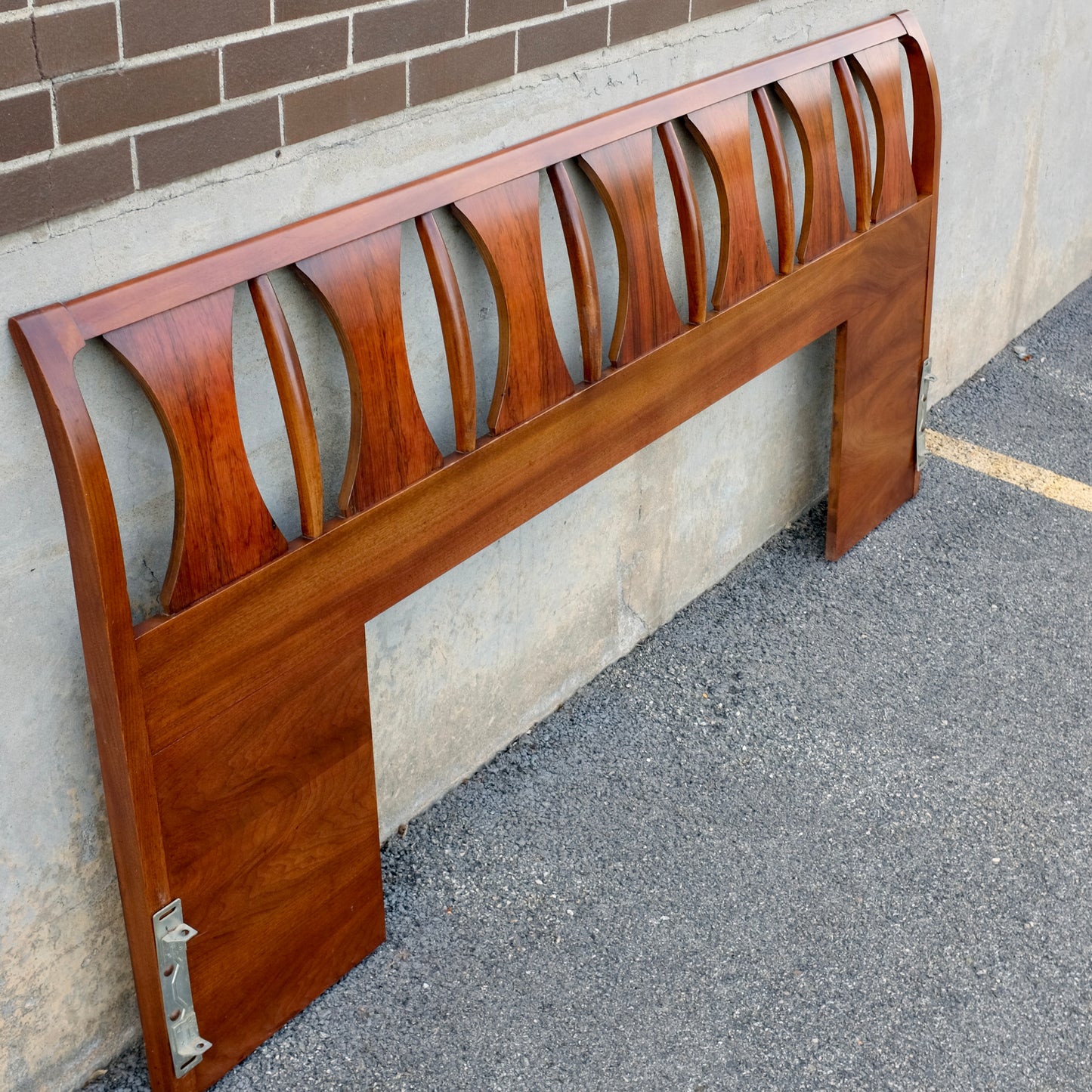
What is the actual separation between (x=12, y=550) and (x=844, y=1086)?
59.2 inches

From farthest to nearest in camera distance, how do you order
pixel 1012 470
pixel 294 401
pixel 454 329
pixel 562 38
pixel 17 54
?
pixel 1012 470
pixel 562 38
pixel 454 329
pixel 294 401
pixel 17 54

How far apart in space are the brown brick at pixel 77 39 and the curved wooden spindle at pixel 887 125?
1820mm

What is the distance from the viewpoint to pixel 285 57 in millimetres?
1829

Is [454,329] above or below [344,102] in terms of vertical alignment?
below

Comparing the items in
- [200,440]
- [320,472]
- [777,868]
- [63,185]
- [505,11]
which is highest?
[505,11]

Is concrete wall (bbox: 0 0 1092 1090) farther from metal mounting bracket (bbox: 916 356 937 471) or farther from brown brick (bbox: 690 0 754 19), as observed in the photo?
metal mounting bracket (bbox: 916 356 937 471)

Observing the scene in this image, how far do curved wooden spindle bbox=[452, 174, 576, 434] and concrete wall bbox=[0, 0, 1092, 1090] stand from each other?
0.11m

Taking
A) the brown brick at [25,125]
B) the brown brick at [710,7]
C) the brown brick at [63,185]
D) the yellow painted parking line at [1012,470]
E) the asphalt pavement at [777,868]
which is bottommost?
the asphalt pavement at [777,868]

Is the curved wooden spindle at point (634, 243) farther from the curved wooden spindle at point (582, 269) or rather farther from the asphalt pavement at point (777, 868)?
the asphalt pavement at point (777, 868)

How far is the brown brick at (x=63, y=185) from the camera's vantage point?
1.59m

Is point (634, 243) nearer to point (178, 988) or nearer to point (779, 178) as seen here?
point (779, 178)

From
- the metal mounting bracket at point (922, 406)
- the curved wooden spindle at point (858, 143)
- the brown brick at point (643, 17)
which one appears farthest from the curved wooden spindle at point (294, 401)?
the metal mounting bracket at point (922, 406)

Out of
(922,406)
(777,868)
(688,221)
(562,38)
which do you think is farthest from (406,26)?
(922,406)

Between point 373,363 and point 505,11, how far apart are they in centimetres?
61
